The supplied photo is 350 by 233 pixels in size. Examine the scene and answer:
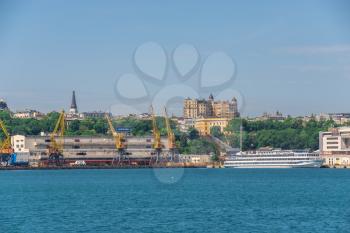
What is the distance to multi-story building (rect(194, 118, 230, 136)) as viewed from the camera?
108 meters

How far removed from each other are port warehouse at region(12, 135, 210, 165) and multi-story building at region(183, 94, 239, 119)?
28302 mm

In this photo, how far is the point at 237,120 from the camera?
353 feet

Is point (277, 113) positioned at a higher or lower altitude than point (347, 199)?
higher

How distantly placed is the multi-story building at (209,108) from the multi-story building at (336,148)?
25793mm

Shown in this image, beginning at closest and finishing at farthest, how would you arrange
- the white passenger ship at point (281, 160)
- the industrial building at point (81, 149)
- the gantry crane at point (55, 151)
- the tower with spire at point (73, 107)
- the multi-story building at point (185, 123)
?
the white passenger ship at point (281, 160) < the gantry crane at point (55, 151) < the industrial building at point (81, 149) < the multi-story building at point (185, 123) < the tower with spire at point (73, 107)

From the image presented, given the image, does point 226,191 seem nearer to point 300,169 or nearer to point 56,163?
point 300,169

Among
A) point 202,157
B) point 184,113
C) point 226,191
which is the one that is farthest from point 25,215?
point 184,113

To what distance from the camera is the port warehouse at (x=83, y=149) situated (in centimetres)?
8438

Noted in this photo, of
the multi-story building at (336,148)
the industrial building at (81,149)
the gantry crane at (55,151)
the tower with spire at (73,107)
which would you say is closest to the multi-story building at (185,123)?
the multi-story building at (336,148)

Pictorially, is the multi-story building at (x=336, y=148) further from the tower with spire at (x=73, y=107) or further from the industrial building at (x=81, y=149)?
the tower with spire at (x=73, y=107)

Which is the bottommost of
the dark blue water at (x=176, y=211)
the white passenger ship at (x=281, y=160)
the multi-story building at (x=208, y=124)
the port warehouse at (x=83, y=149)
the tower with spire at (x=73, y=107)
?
the dark blue water at (x=176, y=211)

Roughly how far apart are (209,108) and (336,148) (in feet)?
123

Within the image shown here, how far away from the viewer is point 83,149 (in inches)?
3332

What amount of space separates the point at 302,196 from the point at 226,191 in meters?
4.55
